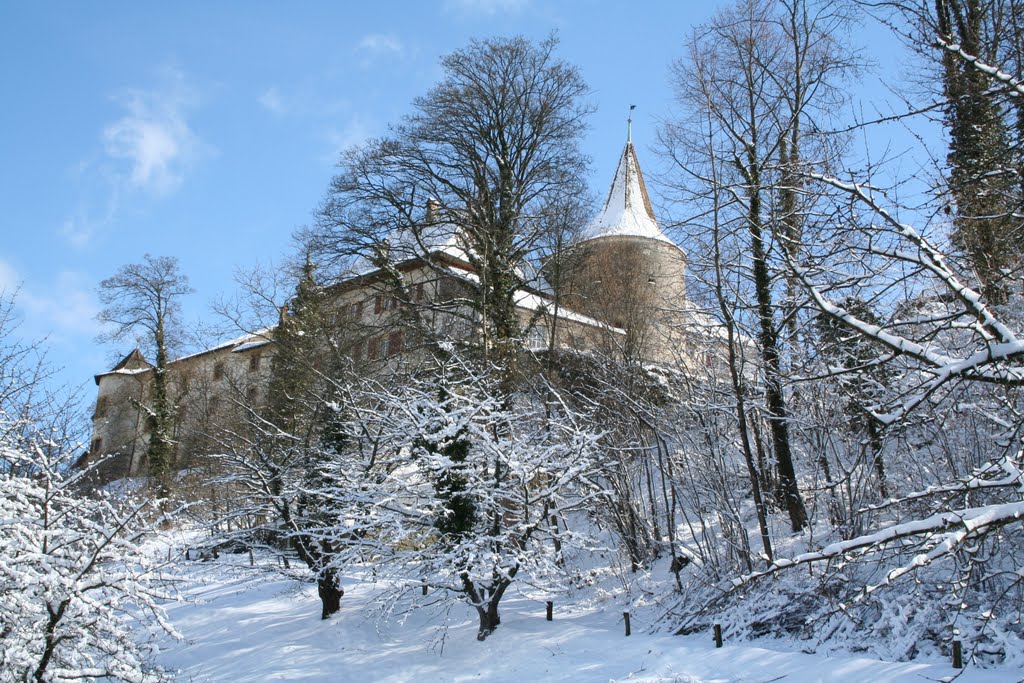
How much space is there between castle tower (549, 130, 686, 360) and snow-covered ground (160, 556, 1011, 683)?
532 centimetres

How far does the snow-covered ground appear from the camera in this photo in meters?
9.43

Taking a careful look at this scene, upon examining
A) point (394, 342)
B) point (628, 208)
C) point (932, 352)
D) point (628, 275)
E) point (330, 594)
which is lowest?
point (330, 594)

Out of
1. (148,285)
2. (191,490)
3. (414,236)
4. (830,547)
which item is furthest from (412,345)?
(148,285)

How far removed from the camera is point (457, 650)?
12.9 m

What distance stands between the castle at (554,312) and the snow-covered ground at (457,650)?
4003 mm

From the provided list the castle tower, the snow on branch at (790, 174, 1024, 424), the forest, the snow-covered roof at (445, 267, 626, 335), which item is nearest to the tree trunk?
the forest

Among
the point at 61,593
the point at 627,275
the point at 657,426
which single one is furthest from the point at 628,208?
the point at 61,593

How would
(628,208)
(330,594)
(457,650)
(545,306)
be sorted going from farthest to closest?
(628,208), (545,306), (330,594), (457,650)

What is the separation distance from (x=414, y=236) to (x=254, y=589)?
8.94 metres

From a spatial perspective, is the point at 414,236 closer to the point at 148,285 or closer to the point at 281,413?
the point at 281,413

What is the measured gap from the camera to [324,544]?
51.4ft

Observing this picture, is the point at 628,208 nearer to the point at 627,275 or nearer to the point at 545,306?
the point at 627,275

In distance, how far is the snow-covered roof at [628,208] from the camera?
38656 mm

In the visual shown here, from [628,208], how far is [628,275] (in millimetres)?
13070
